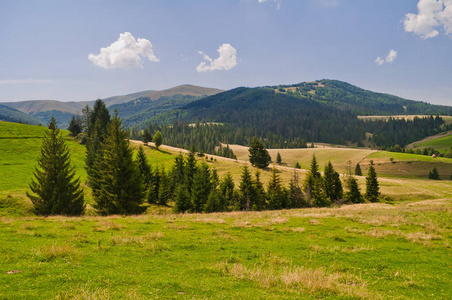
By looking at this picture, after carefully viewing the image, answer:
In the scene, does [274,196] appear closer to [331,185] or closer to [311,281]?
[331,185]

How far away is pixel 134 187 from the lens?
3759cm

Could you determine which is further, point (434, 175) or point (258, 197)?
point (434, 175)

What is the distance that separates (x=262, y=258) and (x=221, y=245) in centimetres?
365

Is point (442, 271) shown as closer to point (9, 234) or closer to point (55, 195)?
point (9, 234)

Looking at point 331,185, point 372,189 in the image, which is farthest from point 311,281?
point 372,189

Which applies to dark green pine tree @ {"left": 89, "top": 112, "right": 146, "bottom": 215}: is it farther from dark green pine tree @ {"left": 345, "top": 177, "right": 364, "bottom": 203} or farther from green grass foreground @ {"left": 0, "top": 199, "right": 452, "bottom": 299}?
dark green pine tree @ {"left": 345, "top": 177, "right": 364, "bottom": 203}

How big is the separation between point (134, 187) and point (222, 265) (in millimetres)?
29887

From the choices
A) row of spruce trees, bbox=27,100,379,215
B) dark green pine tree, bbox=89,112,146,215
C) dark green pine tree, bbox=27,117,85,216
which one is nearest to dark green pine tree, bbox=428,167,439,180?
row of spruce trees, bbox=27,100,379,215

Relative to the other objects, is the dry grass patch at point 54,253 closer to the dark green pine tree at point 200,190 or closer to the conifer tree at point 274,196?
the dark green pine tree at point 200,190

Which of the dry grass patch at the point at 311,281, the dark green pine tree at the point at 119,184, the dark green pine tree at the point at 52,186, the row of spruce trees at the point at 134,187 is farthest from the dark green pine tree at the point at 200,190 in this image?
the dry grass patch at the point at 311,281

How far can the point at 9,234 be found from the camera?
50.0 ft

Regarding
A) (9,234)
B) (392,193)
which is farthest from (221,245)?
(392,193)

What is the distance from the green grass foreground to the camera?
859cm

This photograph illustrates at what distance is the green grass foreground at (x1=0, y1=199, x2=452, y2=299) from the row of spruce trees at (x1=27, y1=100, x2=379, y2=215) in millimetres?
17078
